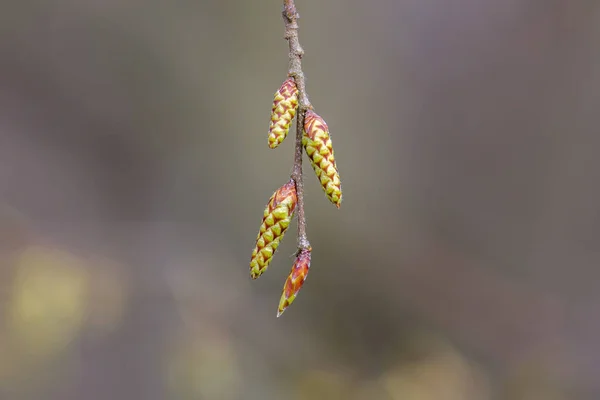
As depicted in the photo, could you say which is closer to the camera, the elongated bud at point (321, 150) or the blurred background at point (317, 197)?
the elongated bud at point (321, 150)

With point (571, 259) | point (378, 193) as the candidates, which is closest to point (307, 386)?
point (378, 193)

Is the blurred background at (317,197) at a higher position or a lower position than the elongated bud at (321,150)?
higher

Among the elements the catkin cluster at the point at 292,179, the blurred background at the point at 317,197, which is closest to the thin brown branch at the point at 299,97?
the catkin cluster at the point at 292,179

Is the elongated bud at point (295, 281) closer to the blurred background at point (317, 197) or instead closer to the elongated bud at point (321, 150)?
the elongated bud at point (321, 150)

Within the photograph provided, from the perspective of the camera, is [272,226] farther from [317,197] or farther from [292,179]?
[317,197]

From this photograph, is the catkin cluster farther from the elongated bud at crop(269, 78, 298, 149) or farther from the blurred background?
the blurred background

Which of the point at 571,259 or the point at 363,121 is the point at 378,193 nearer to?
the point at 363,121

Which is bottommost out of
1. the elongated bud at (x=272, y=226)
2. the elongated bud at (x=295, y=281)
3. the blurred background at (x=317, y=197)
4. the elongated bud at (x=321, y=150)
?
the elongated bud at (x=295, y=281)
